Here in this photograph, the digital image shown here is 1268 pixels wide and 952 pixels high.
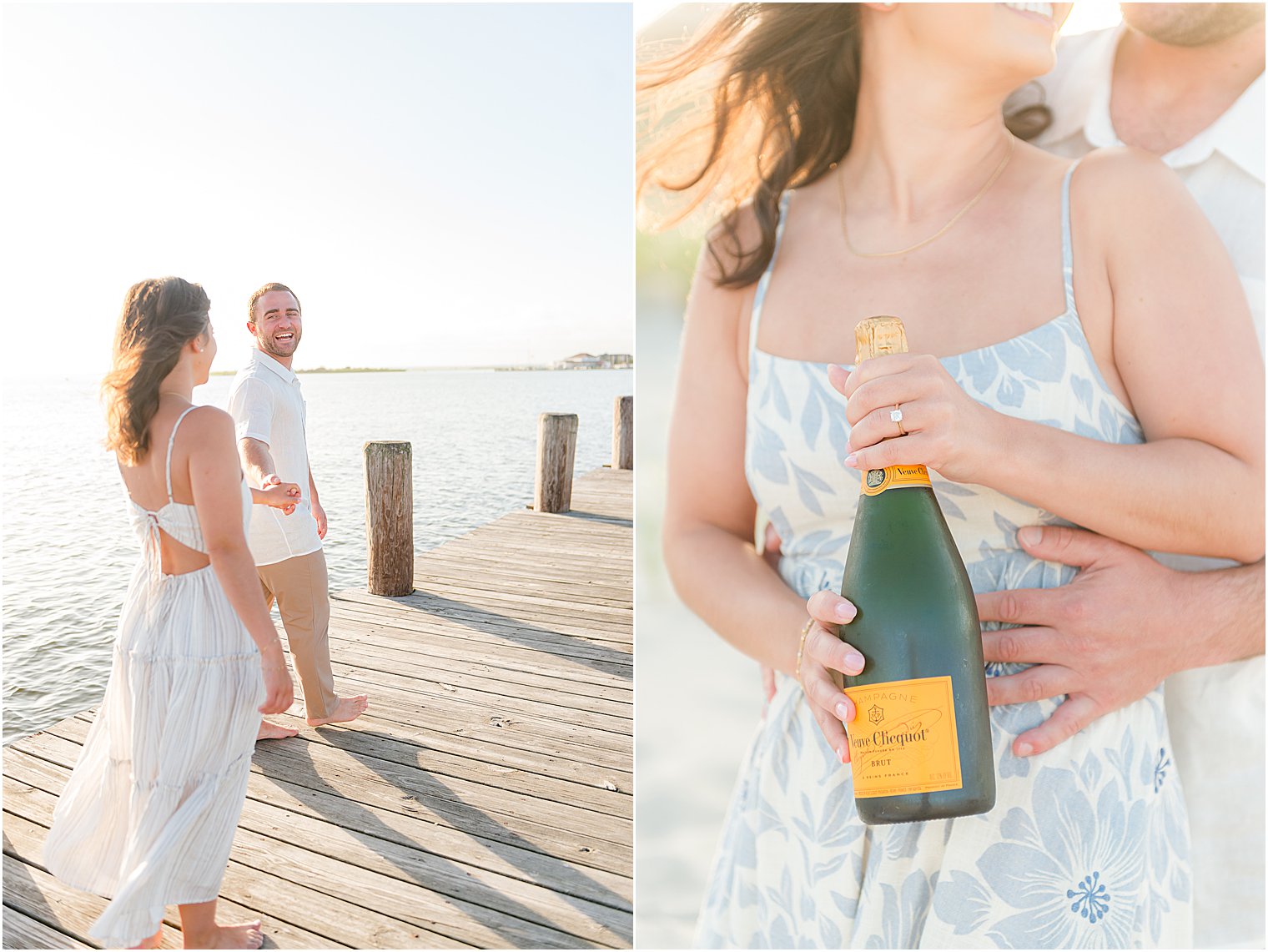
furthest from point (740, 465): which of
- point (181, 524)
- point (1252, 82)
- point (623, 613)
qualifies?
point (623, 613)

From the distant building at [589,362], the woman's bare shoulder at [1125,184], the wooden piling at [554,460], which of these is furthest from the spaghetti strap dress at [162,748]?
the wooden piling at [554,460]

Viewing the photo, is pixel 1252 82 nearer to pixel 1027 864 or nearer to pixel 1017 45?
pixel 1017 45

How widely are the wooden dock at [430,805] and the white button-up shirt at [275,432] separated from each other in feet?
1.79

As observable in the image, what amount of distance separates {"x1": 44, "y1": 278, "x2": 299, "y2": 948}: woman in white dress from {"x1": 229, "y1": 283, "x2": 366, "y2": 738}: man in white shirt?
281 millimetres

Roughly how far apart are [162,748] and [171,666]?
0.13 meters

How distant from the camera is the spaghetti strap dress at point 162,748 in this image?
144cm

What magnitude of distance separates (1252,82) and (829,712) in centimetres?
92

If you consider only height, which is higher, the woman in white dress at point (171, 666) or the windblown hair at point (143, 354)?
the windblown hair at point (143, 354)

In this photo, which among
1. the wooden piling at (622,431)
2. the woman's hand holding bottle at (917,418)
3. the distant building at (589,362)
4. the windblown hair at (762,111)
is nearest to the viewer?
the woman's hand holding bottle at (917,418)

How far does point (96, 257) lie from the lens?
1473 mm

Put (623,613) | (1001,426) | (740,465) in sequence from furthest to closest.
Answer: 1. (623,613)
2. (740,465)
3. (1001,426)

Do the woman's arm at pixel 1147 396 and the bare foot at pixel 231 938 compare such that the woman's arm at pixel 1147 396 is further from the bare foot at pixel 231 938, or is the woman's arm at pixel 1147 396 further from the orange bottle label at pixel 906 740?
the bare foot at pixel 231 938

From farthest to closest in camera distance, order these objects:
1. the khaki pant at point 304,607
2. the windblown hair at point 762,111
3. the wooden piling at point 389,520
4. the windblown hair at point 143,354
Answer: the wooden piling at point 389,520, the khaki pant at point 304,607, the windblown hair at point 143,354, the windblown hair at point 762,111

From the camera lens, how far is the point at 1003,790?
1.05 m
